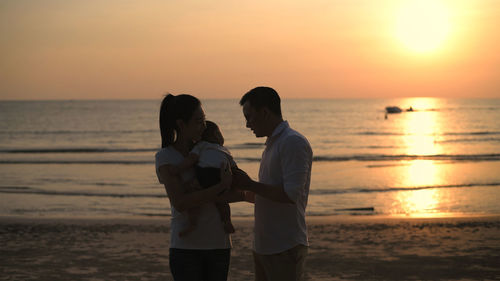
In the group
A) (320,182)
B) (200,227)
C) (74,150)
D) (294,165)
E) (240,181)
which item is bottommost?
(200,227)

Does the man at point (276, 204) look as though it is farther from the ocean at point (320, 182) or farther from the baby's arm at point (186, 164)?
the ocean at point (320, 182)

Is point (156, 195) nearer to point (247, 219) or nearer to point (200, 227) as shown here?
point (247, 219)

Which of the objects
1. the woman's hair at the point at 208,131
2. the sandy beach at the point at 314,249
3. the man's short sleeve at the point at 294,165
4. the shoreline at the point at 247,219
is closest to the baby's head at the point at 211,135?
the woman's hair at the point at 208,131

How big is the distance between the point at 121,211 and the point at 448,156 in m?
23.1

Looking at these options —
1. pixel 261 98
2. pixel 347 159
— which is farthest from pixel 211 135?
pixel 347 159

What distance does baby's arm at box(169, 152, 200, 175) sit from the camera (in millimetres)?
3164

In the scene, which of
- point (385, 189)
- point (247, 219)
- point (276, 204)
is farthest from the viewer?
point (385, 189)

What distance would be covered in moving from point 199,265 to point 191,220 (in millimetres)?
264

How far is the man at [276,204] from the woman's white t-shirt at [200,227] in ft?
1.02

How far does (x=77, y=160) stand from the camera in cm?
3067

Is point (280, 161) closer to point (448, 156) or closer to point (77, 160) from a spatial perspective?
point (77, 160)

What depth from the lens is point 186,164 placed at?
3158mm

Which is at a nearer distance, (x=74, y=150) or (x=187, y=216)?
(x=187, y=216)

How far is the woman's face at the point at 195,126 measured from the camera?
3236mm
